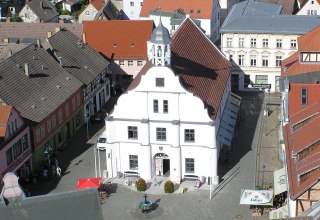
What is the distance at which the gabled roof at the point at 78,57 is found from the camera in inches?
3290

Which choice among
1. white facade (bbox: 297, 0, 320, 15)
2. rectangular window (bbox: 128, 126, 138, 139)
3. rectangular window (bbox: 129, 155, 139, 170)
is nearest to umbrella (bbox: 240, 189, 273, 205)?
rectangular window (bbox: 129, 155, 139, 170)

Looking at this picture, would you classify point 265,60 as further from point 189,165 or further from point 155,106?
point 155,106

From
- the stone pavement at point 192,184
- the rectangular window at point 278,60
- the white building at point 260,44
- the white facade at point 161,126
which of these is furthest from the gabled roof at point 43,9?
the white facade at point 161,126

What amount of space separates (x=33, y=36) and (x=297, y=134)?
55.3 metres

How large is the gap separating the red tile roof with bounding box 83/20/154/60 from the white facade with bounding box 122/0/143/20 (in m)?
26.6

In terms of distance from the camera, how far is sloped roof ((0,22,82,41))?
339ft

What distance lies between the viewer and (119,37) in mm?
97875

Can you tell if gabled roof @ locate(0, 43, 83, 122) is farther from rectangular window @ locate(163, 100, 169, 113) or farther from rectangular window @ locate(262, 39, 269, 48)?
rectangular window @ locate(262, 39, 269, 48)

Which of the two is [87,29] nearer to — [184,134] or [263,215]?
[184,134]

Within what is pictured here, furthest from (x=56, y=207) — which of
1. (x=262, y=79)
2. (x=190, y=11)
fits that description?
(x=190, y=11)

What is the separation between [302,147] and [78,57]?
3841 centimetres

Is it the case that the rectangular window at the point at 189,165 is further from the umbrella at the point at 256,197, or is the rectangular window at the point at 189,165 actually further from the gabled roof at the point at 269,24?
the gabled roof at the point at 269,24

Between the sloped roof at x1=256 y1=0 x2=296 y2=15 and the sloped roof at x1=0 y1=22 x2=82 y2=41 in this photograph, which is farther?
the sloped roof at x1=256 y1=0 x2=296 y2=15

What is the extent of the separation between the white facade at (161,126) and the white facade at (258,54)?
91.7 feet
